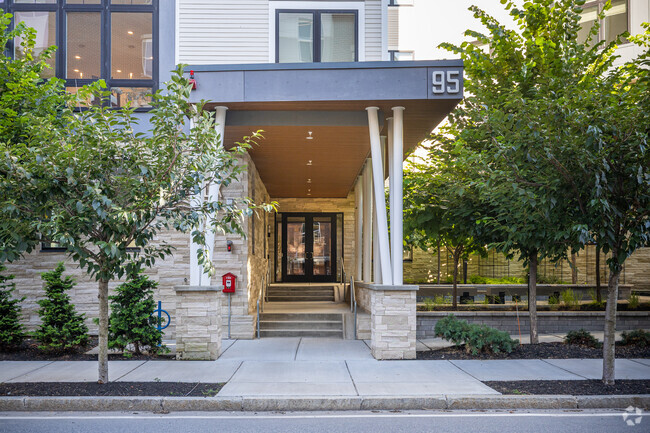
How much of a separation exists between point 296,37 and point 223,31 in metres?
1.88

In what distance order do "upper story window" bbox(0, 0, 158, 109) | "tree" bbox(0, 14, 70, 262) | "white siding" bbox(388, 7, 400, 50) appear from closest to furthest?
"tree" bbox(0, 14, 70, 262), "upper story window" bbox(0, 0, 158, 109), "white siding" bbox(388, 7, 400, 50)

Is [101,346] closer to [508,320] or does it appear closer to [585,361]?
[585,361]

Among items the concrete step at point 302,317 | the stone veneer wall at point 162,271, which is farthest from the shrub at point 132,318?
the concrete step at point 302,317

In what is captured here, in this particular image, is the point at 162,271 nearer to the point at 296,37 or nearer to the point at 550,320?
the point at 296,37

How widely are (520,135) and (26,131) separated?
7999 mm

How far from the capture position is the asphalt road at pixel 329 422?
20.7 feet

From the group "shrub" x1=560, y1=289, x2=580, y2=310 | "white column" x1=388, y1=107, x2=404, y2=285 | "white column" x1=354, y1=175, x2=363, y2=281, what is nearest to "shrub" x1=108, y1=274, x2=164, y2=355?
"white column" x1=388, y1=107, x2=404, y2=285

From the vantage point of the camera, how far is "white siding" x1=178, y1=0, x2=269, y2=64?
44.2 ft

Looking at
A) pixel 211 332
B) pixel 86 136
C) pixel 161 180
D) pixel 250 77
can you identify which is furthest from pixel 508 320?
pixel 86 136

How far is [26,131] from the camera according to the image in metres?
8.86

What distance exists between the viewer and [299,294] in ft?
60.7

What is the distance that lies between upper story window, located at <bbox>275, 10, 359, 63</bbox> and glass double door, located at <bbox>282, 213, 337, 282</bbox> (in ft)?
29.2

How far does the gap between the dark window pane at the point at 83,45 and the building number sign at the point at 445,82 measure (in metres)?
8.72

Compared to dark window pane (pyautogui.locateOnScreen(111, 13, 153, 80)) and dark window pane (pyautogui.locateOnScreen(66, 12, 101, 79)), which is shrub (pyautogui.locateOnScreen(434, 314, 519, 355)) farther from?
dark window pane (pyautogui.locateOnScreen(66, 12, 101, 79))
